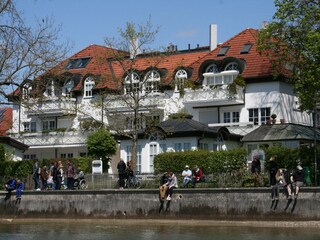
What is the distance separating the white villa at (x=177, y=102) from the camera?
5547 centimetres

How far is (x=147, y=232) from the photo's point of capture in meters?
35.3

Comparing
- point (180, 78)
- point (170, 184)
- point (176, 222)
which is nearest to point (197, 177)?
point (170, 184)

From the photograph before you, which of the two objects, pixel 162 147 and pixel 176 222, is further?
pixel 162 147

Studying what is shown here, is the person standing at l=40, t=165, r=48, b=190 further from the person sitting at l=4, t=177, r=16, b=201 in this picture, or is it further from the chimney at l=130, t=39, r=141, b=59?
the chimney at l=130, t=39, r=141, b=59

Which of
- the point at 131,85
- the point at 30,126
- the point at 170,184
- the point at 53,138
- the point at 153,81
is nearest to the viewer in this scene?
the point at 170,184

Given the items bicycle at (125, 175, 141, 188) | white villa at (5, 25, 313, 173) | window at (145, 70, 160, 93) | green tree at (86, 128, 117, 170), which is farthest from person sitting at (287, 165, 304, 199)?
window at (145, 70, 160, 93)

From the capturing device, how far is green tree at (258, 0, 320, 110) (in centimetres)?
4612

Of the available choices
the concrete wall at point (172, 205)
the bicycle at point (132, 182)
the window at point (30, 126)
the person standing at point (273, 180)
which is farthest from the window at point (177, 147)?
the window at point (30, 126)

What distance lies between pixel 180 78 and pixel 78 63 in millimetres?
16507

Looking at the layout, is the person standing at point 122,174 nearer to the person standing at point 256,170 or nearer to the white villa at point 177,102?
the person standing at point 256,170

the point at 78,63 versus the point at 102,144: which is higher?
the point at 78,63

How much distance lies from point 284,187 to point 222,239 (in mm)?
5874

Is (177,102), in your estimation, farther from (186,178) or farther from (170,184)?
(170,184)

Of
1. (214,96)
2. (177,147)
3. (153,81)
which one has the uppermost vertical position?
(153,81)
